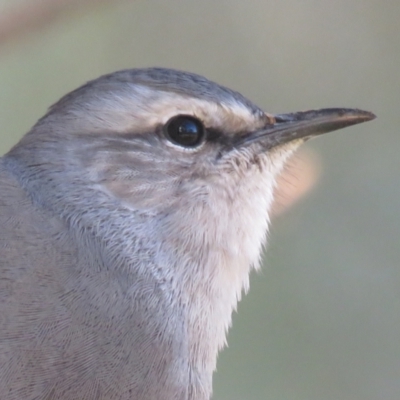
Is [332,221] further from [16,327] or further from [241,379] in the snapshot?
[16,327]

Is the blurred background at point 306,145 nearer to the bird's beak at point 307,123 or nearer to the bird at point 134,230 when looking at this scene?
the bird's beak at point 307,123

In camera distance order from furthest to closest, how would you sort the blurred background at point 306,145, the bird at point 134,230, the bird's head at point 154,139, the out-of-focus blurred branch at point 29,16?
1. the blurred background at point 306,145
2. the out-of-focus blurred branch at point 29,16
3. the bird's head at point 154,139
4. the bird at point 134,230

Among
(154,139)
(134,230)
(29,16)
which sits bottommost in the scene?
(134,230)

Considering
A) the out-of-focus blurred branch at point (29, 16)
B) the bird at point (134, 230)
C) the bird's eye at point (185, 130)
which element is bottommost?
the bird at point (134, 230)

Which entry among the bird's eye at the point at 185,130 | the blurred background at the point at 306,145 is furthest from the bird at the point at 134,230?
the blurred background at the point at 306,145

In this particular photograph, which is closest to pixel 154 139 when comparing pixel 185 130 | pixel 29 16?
pixel 185 130

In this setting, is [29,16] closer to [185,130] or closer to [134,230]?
[185,130]

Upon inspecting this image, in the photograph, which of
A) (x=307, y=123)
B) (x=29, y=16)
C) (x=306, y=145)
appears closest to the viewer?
(x=307, y=123)
